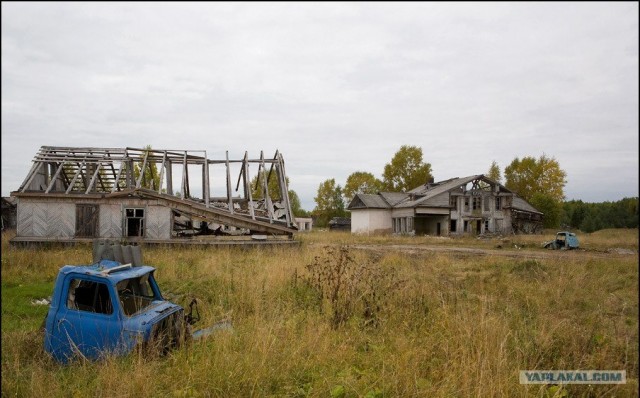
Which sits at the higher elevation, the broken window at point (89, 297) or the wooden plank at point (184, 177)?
the wooden plank at point (184, 177)

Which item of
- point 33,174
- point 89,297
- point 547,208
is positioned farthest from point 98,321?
point 547,208

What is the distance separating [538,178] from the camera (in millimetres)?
58625

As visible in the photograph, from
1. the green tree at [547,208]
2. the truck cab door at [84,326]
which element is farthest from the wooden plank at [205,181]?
the green tree at [547,208]

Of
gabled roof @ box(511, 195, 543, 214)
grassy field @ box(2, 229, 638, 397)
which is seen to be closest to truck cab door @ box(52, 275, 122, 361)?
grassy field @ box(2, 229, 638, 397)

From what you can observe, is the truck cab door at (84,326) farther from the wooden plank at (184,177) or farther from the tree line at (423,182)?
the tree line at (423,182)

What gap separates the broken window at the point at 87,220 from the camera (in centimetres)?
1992

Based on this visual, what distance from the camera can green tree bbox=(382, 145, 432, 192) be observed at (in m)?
59.5

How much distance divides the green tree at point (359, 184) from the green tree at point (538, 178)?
69.8ft

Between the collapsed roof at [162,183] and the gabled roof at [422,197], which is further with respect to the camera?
the gabled roof at [422,197]

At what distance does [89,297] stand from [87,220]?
53.7ft

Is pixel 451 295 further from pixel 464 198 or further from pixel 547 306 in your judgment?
pixel 464 198

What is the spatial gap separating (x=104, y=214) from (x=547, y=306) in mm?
19287

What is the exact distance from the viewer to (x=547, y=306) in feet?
26.6

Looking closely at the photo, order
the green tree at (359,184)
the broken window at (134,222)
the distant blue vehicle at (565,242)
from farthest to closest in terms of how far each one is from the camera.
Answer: the green tree at (359,184)
the distant blue vehicle at (565,242)
the broken window at (134,222)
